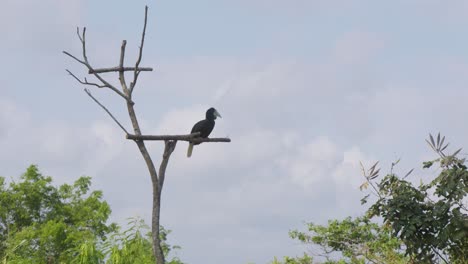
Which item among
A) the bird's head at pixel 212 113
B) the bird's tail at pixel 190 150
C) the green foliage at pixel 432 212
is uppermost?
the bird's head at pixel 212 113

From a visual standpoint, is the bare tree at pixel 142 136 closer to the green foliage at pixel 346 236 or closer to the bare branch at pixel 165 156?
the bare branch at pixel 165 156

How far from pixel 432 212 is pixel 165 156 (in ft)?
10.4

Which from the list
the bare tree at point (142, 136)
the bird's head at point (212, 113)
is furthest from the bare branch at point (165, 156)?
the bird's head at point (212, 113)

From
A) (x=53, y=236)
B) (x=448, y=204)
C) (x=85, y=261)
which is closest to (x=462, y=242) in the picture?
(x=448, y=204)

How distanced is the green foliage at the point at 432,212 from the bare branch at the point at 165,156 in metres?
2.59

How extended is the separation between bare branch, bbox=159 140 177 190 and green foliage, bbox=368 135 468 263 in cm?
259

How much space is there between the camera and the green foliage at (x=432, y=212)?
8.98 m

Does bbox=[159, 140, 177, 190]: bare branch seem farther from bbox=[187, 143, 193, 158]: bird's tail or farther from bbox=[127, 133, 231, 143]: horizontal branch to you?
bbox=[187, 143, 193, 158]: bird's tail

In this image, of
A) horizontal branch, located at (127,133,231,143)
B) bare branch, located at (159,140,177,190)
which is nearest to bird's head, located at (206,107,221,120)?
horizontal branch, located at (127,133,231,143)

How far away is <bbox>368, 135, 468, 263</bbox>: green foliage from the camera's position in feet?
29.5

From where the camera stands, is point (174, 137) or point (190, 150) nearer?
point (174, 137)

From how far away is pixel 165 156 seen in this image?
8570 millimetres

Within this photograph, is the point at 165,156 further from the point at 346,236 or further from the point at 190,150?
the point at 346,236

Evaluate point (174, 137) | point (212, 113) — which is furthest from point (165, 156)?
point (212, 113)
